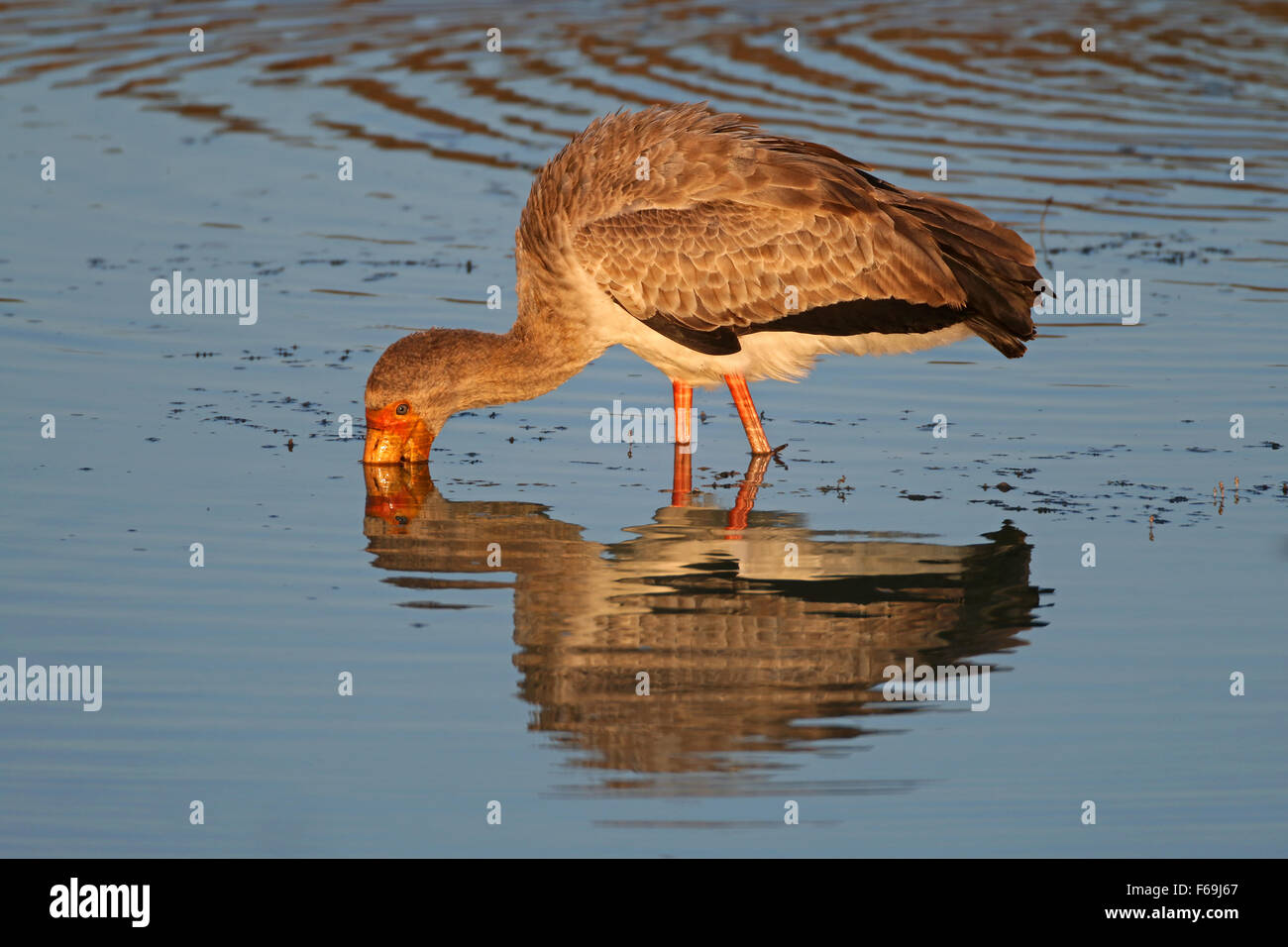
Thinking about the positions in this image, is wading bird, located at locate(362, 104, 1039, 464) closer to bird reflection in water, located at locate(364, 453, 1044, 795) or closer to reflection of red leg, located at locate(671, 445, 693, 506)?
reflection of red leg, located at locate(671, 445, 693, 506)

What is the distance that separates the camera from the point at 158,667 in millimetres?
8578

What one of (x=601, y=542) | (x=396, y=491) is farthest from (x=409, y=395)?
(x=601, y=542)

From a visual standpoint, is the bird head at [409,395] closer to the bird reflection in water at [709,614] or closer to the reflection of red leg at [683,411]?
the bird reflection in water at [709,614]

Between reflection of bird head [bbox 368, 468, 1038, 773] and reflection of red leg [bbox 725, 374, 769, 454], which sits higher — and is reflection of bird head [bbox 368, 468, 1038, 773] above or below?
below

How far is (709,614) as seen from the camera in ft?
30.1

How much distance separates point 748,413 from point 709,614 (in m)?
2.95

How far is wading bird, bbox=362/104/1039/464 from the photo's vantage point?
11.3 m

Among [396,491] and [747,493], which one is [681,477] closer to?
[747,493]

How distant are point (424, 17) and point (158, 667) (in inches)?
829

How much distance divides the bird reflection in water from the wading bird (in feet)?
2.76

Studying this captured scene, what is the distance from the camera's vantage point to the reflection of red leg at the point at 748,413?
11.9 m

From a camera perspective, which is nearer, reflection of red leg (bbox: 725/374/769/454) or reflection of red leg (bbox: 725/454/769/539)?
reflection of red leg (bbox: 725/454/769/539)

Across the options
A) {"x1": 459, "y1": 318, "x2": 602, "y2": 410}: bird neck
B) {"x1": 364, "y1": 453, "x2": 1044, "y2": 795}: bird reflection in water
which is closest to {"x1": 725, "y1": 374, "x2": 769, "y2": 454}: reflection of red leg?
{"x1": 364, "y1": 453, "x2": 1044, "y2": 795}: bird reflection in water

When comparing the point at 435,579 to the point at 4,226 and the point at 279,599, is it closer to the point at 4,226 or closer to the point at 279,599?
the point at 279,599
